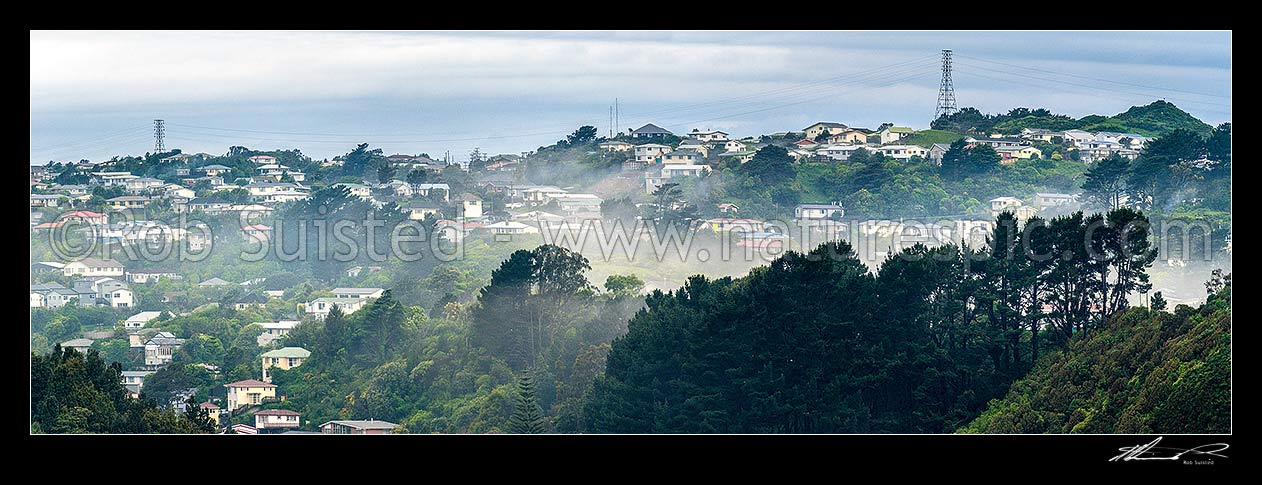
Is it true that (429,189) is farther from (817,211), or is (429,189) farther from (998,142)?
(998,142)

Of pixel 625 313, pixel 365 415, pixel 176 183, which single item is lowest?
pixel 365 415

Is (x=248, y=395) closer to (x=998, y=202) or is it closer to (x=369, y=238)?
(x=369, y=238)

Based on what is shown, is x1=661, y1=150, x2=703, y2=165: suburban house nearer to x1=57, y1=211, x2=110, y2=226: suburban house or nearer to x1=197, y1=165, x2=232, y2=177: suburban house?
x1=197, y1=165, x2=232, y2=177: suburban house

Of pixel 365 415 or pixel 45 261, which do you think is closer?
A: pixel 365 415

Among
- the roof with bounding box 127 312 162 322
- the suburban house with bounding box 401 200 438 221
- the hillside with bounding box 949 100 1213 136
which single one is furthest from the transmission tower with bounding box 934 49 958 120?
the roof with bounding box 127 312 162 322

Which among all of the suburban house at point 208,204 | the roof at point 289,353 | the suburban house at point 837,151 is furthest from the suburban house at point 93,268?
the suburban house at point 837,151

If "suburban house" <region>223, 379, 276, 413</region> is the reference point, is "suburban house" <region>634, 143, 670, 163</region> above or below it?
above

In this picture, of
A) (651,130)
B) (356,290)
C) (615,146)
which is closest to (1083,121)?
(651,130)
